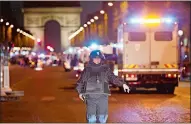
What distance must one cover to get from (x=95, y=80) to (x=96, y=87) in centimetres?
12

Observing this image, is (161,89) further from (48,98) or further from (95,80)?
(95,80)

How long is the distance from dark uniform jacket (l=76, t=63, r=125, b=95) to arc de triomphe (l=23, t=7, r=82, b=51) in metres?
126

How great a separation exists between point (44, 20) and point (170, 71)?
115 m

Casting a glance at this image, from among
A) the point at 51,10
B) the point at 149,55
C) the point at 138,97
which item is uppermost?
the point at 51,10

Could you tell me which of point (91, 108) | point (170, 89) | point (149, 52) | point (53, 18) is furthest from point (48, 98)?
point (53, 18)

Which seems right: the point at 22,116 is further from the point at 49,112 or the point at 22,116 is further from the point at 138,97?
the point at 138,97

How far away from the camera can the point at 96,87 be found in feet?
31.8

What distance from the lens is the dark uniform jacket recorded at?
970cm

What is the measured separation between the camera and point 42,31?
5527 inches

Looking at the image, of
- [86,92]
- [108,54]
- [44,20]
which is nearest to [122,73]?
[108,54]

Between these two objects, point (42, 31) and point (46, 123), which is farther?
point (42, 31)

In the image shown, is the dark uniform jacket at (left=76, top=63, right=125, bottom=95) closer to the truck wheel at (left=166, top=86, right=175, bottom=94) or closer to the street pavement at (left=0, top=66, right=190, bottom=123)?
the street pavement at (left=0, top=66, right=190, bottom=123)

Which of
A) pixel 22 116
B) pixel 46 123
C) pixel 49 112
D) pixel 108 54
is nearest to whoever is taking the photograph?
pixel 46 123

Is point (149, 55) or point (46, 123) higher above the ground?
point (149, 55)
